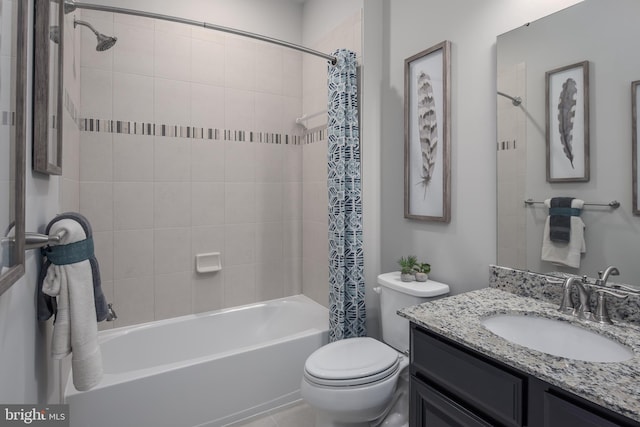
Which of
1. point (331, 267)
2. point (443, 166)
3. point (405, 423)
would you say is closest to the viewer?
point (405, 423)

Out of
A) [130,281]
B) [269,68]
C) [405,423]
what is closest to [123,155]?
[130,281]

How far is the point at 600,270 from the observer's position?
1201 millimetres

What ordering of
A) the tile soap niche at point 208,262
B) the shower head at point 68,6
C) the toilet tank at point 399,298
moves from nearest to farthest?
the shower head at point 68,6 < the toilet tank at point 399,298 < the tile soap niche at point 208,262

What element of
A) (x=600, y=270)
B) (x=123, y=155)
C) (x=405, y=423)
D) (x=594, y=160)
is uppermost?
(x=123, y=155)

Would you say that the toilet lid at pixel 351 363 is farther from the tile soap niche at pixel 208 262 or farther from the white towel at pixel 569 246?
the tile soap niche at pixel 208 262

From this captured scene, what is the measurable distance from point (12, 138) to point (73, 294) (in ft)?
1.82

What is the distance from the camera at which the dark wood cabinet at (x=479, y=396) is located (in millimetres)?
776

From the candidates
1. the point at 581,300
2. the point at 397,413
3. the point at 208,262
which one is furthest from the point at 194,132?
the point at 581,300

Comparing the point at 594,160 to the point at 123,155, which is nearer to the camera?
the point at 594,160

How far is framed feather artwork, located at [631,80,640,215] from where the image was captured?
1.11m

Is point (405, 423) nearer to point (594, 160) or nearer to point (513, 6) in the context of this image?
point (594, 160)

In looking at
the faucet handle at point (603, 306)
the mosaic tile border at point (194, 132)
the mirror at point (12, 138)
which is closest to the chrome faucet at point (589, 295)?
the faucet handle at point (603, 306)

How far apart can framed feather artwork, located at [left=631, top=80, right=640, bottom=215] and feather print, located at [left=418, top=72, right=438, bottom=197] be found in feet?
2.69

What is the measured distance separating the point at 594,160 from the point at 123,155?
2.56 metres
